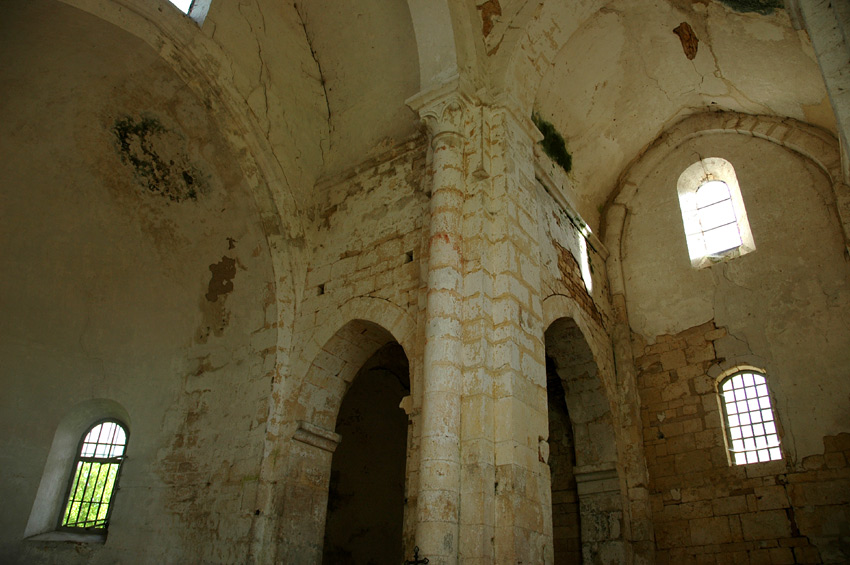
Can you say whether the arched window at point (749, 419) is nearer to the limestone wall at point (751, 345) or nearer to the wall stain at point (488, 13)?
the limestone wall at point (751, 345)

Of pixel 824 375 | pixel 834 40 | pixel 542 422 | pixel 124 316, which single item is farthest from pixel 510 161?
pixel 124 316

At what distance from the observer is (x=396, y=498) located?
10.1 metres

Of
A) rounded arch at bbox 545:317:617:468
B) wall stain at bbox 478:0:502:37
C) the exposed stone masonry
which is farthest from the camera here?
rounded arch at bbox 545:317:617:468

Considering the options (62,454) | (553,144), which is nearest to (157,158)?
(62,454)

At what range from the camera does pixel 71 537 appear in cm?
770

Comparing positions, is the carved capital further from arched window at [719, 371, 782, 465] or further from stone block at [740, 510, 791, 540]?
stone block at [740, 510, 791, 540]

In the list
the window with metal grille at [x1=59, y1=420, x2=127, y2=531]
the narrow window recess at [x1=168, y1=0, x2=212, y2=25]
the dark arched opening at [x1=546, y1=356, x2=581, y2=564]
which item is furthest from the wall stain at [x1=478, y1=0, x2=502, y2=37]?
the window with metal grille at [x1=59, y1=420, x2=127, y2=531]

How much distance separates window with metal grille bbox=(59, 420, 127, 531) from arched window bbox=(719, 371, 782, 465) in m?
7.84

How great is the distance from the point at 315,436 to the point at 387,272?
1.97 metres

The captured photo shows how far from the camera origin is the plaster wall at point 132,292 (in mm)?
6863

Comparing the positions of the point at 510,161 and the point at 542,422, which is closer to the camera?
the point at 542,422

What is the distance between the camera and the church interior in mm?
6621

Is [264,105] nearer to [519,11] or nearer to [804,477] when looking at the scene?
[519,11]

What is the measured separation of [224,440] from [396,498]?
382 centimetres
